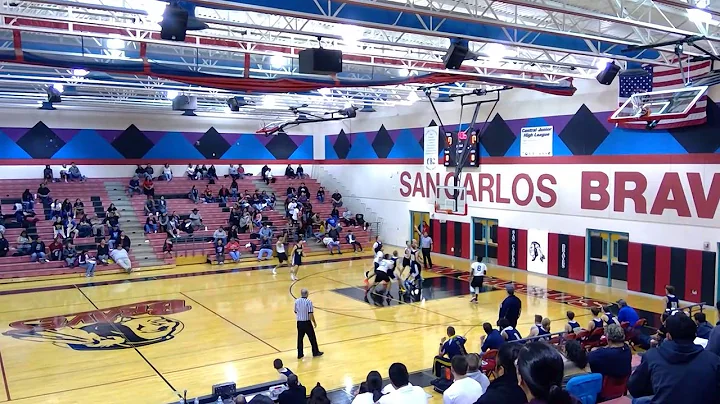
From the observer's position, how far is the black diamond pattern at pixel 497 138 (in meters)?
22.8

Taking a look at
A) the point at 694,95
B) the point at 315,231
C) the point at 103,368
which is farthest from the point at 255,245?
the point at 694,95

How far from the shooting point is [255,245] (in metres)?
25.6

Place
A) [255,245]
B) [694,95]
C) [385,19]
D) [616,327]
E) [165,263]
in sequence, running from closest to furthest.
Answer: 1. [616,327]
2. [385,19]
3. [694,95]
4. [165,263]
5. [255,245]

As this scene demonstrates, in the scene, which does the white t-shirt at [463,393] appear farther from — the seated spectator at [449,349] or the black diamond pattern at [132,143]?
the black diamond pattern at [132,143]

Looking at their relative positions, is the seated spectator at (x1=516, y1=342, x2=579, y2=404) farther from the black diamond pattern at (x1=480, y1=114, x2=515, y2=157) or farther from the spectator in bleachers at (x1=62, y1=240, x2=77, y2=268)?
the spectator in bleachers at (x1=62, y1=240, x2=77, y2=268)

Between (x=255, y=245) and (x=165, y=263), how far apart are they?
12.8 feet

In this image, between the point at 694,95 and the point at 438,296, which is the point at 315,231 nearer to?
the point at 438,296

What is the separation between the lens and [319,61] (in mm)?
11039

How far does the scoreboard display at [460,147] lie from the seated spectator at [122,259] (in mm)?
13407

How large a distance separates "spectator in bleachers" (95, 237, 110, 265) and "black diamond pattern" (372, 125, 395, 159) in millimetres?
13604

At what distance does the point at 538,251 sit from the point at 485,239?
113 inches

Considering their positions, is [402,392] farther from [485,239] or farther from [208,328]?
Result: [485,239]

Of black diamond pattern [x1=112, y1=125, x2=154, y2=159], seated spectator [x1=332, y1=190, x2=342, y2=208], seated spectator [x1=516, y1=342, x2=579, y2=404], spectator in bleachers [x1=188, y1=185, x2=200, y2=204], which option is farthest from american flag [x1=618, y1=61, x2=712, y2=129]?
black diamond pattern [x1=112, y1=125, x2=154, y2=159]

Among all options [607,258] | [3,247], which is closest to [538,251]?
[607,258]
